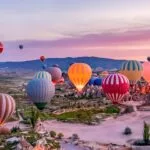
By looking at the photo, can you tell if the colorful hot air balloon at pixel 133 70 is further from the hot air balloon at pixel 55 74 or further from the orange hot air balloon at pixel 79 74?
the hot air balloon at pixel 55 74

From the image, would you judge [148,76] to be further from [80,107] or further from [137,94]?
[80,107]

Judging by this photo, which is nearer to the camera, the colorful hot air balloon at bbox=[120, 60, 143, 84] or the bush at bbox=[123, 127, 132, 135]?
the bush at bbox=[123, 127, 132, 135]

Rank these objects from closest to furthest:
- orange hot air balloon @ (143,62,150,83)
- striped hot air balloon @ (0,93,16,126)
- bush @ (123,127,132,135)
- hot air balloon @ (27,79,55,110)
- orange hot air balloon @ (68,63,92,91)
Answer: striped hot air balloon @ (0,93,16,126) → bush @ (123,127,132,135) → hot air balloon @ (27,79,55,110) → orange hot air balloon @ (143,62,150,83) → orange hot air balloon @ (68,63,92,91)

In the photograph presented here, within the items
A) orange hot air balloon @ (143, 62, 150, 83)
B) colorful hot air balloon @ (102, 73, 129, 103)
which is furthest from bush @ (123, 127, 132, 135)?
orange hot air balloon @ (143, 62, 150, 83)

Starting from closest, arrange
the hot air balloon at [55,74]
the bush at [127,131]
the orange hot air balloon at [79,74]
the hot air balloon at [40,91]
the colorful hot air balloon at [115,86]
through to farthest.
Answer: the bush at [127,131] → the hot air balloon at [40,91] → the colorful hot air balloon at [115,86] → the orange hot air balloon at [79,74] → the hot air balloon at [55,74]

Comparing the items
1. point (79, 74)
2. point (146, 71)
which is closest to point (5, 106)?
point (79, 74)

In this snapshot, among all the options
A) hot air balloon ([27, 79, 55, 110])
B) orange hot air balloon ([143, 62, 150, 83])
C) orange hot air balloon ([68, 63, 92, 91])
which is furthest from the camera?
orange hot air balloon ([68, 63, 92, 91])

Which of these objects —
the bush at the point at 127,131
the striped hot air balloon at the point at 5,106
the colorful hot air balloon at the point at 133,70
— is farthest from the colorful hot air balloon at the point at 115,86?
the striped hot air balloon at the point at 5,106

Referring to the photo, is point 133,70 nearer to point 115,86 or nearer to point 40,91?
point 115,86

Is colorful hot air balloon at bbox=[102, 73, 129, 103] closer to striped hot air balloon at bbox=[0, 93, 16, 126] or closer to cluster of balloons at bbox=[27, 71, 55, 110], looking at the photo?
cluster of balloons at bbox=[27, 71, 55, 110]

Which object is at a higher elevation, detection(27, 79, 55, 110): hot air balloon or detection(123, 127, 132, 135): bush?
detection(27, 79, 55, 110): hot air balloon

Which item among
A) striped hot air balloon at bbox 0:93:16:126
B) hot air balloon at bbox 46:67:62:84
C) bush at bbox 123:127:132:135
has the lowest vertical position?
bush at bbox 123:127:132:135

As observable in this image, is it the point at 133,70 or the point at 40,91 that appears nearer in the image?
the point at 40,91
